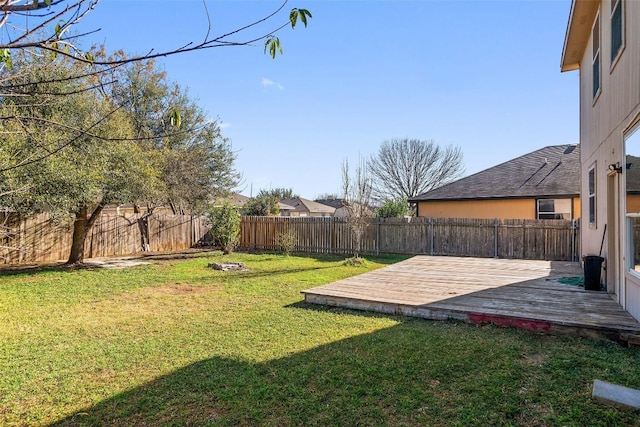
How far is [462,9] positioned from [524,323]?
8046 mm

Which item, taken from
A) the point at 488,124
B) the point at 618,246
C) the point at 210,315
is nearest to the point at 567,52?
the point at 618,246

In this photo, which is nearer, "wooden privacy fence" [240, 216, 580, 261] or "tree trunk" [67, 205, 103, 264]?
"tree trunk" [67, 205, 103, 264]

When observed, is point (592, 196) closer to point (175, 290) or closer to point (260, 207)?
point (175, 290)

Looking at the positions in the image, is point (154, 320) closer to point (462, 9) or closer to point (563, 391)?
point (563, 391)

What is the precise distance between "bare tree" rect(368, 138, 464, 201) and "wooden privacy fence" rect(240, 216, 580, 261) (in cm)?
1717

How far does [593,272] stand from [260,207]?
70.6 feet

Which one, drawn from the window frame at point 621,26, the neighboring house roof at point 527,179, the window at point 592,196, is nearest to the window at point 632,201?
the window frame at point 621,26

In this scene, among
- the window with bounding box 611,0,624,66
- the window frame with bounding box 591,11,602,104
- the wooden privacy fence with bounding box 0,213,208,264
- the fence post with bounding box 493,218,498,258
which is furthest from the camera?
the fence post with bounding box 493,218,498,258

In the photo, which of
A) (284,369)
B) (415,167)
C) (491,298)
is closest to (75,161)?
(284,369)

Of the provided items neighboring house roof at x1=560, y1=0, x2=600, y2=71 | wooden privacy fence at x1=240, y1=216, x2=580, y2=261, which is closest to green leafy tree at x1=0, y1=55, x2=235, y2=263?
wooden privacy fence at x1=240, y1=216, x2=580, y2=261

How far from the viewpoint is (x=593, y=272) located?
6.01 meters

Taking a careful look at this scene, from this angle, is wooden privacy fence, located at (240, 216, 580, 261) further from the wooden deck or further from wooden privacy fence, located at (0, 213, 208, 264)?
the wooden deck

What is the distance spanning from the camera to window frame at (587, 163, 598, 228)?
675 cm

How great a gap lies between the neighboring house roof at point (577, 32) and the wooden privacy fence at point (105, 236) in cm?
1232
